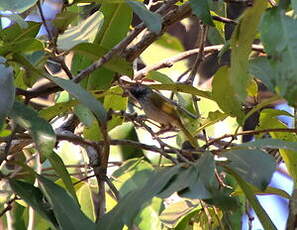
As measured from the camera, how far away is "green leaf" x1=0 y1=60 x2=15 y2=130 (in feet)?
2.29

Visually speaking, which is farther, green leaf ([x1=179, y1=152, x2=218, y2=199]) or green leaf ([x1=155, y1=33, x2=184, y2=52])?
green leaf ([x1=155, y1=33, x2=184, y2=52])

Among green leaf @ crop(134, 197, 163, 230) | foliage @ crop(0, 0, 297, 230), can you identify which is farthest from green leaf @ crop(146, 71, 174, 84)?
green leaf @ crop(134, 197, 163, 230)

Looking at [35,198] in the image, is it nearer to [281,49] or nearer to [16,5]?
[16,5]

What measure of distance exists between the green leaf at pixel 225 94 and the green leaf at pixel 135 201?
192mm

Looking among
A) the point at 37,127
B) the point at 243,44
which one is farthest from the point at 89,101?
the point at 243,44

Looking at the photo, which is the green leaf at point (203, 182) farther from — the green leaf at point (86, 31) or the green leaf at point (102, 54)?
the green leaf at point (86, 31)

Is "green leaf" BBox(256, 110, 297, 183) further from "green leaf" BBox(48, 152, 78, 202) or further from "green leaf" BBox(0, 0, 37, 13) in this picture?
"green leaf" BBox(0, 0, 37, 13)

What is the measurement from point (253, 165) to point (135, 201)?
13 centimetres

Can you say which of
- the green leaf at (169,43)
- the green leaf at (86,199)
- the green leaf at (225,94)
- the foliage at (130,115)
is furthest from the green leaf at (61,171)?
the green leaf at (169,43)

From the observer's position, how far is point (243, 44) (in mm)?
690

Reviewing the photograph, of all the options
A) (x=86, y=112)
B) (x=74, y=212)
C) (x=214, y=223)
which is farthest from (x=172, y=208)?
(x=74, y=212)

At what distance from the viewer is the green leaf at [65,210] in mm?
732

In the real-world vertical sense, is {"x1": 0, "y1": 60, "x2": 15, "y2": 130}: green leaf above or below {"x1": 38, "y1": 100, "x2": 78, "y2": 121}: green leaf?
above

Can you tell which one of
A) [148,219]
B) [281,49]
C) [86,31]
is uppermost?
[86,31]
